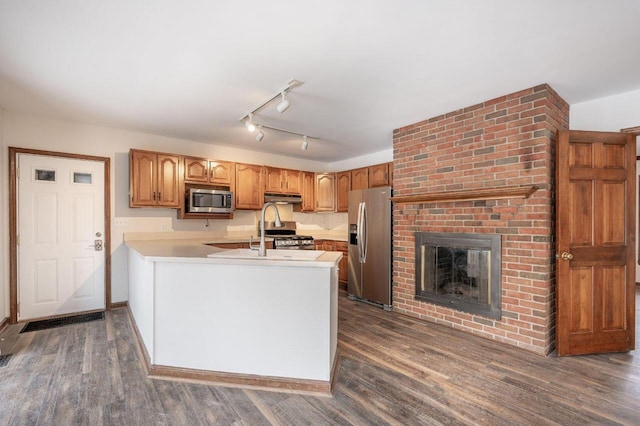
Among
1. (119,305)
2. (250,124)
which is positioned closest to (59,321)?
(119,305)

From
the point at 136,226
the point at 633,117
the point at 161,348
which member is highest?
the point at 633,117

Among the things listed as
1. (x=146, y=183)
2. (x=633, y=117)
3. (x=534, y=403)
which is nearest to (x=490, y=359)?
(x=534, y=403)

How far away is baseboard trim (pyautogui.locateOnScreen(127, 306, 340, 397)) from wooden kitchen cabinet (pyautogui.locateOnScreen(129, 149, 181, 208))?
7.64 feet

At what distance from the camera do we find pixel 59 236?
12.3ft

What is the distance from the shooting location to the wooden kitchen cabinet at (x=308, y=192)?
5.68 metres

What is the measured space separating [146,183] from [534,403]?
15.1 ft

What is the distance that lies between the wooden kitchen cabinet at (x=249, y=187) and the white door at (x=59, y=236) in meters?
1.80

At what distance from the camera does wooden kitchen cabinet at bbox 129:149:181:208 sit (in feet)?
13.1

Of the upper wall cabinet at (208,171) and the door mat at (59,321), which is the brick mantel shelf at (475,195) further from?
the door mat at (59,321)

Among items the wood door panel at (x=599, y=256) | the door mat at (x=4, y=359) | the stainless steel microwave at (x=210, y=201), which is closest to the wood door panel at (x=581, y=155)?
the wood door panel at (x=599, y=256)

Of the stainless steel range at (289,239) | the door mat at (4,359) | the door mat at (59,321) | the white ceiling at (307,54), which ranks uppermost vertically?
the white ceiling at (307,54)

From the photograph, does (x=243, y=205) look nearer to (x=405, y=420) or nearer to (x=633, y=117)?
(x=405, y=420)

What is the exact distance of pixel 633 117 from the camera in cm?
289

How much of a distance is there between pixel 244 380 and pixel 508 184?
290 centimetres
